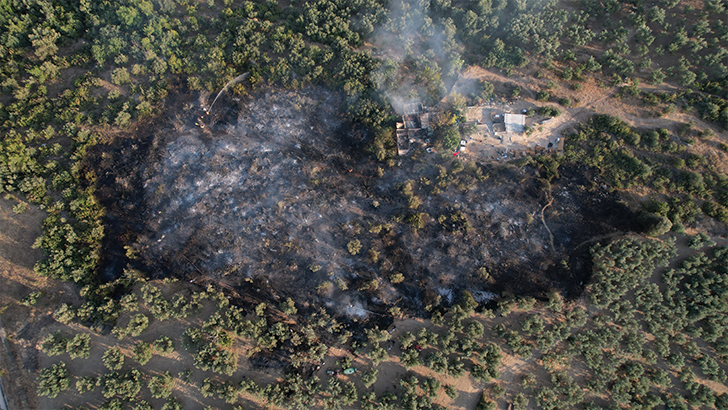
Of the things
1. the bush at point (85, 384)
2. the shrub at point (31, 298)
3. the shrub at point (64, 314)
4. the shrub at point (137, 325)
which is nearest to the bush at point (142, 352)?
the shrub at point (137, 325)

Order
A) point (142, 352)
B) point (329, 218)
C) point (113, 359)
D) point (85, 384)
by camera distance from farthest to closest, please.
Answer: point (329, 218) → point (142, 352) → point (113, 359) → point (85, 384)

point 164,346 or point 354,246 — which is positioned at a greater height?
point 354,246

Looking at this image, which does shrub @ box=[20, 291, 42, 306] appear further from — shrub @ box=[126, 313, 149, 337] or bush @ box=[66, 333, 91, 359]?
shrub @ box=[126, 313, 149, 337]

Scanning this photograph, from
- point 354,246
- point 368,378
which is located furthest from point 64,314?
point 368,378

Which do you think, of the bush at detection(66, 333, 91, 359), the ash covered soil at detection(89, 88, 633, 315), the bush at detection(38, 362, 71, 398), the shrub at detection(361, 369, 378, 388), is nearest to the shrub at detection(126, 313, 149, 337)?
the bush at detection(66, 333, 91, 359)

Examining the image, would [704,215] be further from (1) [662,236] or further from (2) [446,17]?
(2) [446,17]

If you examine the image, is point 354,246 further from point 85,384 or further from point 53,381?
point 53,381
